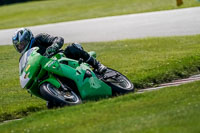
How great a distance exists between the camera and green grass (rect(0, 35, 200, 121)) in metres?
10.3

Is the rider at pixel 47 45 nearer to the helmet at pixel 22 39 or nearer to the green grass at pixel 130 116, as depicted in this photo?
the helmet at pixel 22 39

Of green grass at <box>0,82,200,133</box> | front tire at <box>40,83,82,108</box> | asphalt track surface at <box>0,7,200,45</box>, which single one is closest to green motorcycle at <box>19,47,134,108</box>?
front tire at <box>40,83,82,108</box>

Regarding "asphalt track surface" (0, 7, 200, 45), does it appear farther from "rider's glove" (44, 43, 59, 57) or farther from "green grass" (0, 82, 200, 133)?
"green grass" (0, 82, 200, 133)

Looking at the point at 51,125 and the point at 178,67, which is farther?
the point at 178,67

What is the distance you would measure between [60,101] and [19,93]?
251cm

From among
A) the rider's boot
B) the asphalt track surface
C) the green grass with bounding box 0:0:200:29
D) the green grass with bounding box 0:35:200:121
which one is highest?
the rider's boot

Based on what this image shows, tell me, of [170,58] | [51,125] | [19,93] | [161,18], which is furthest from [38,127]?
[161,18]

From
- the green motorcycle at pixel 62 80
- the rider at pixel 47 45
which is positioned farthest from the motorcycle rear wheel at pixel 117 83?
the rider at pixel 47 45

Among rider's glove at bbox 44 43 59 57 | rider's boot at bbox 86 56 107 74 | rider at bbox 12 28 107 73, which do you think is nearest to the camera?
rider's glove at bbox 44 43 59 57

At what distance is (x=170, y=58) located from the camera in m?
12.9

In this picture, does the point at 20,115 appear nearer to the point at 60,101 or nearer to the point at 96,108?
the point at 60,101

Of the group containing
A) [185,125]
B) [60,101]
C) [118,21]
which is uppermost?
[185,125]

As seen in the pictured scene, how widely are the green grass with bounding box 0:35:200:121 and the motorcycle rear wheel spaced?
902 mm

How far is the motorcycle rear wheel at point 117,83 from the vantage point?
9.49 m
